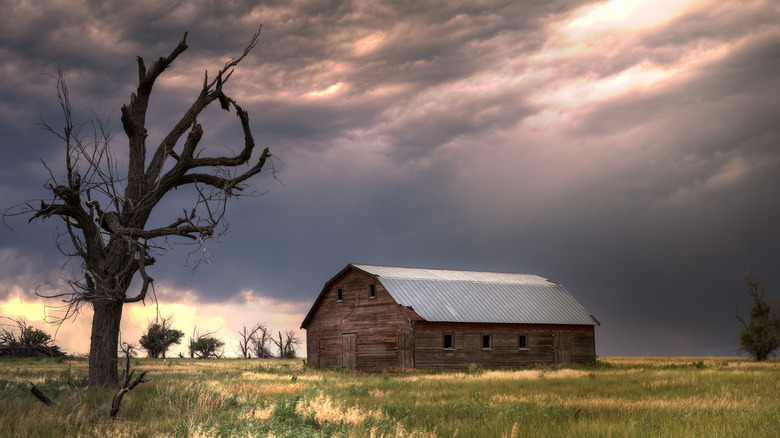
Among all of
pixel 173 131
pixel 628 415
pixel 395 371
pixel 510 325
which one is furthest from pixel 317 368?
pixel 628 415

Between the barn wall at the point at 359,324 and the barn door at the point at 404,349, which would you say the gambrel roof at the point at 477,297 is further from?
the barn door at the point at 404,349

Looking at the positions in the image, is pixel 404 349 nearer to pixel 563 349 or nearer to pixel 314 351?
pixel 314 351

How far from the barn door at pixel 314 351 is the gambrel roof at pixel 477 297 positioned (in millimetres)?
6270

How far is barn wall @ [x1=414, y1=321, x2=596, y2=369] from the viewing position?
39500 millimetres

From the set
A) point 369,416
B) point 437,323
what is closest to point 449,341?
point 437,323

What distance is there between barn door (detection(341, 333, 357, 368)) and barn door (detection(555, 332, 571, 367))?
1457 centimetres

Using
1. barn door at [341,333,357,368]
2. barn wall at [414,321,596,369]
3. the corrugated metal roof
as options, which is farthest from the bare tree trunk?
barn door at [341,333,357,368]

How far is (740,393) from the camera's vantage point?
2028 cm

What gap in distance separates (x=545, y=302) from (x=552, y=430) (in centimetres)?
3809

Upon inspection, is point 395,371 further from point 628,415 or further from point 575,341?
point 628,415

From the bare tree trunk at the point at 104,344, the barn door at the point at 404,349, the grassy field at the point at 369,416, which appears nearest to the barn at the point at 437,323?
the barn door at the point at 404,349

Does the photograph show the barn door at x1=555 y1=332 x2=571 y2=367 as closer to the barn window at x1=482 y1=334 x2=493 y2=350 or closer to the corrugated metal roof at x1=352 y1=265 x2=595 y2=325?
the corrugated metal roof at x1=352 y1=265 x2=595 y2=325

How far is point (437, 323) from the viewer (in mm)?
39969

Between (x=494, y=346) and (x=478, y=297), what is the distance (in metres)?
4.08
